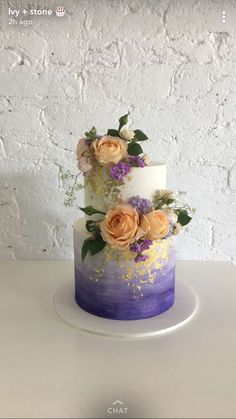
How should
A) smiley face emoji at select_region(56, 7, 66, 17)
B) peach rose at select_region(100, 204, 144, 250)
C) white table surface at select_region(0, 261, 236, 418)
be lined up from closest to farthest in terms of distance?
white table surface at select_region(0, 261, 236, 418), peach rose at select_region(100, 204, 144, 250), smiley face emoji at select_region(56, 7, 66, 17)

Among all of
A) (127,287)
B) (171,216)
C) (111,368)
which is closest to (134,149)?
(171,216)

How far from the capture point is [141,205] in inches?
23.1

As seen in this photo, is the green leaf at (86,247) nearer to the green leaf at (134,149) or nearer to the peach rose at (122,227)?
the peach rose at (122,227)

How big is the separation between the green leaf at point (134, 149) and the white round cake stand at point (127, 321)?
0.29 metres

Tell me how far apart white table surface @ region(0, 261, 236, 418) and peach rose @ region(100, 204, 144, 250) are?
0.16m

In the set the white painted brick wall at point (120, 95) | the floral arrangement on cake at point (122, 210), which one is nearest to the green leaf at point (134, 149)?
the floral arrangement on cake at point (122, 210)

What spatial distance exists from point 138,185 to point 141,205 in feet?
0.13

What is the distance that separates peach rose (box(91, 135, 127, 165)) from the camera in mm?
581

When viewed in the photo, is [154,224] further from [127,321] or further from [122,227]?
[127,321]

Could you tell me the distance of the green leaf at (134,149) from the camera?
0.61 meters

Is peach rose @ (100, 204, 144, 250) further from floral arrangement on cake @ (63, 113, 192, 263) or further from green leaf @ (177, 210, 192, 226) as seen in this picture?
green leaf @ (177, 210, 192, 226)

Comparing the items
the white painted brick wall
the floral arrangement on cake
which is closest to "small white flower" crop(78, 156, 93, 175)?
the floral arrangement on cake

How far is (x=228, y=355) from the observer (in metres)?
0.55

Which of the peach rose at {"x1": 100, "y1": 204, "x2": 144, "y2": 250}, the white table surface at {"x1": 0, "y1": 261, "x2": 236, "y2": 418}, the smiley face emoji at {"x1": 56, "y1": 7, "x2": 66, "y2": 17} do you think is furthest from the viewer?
the smiley face emoji at {"x1": 56, "y1": 7, "x2": 66, "y2": 17}
